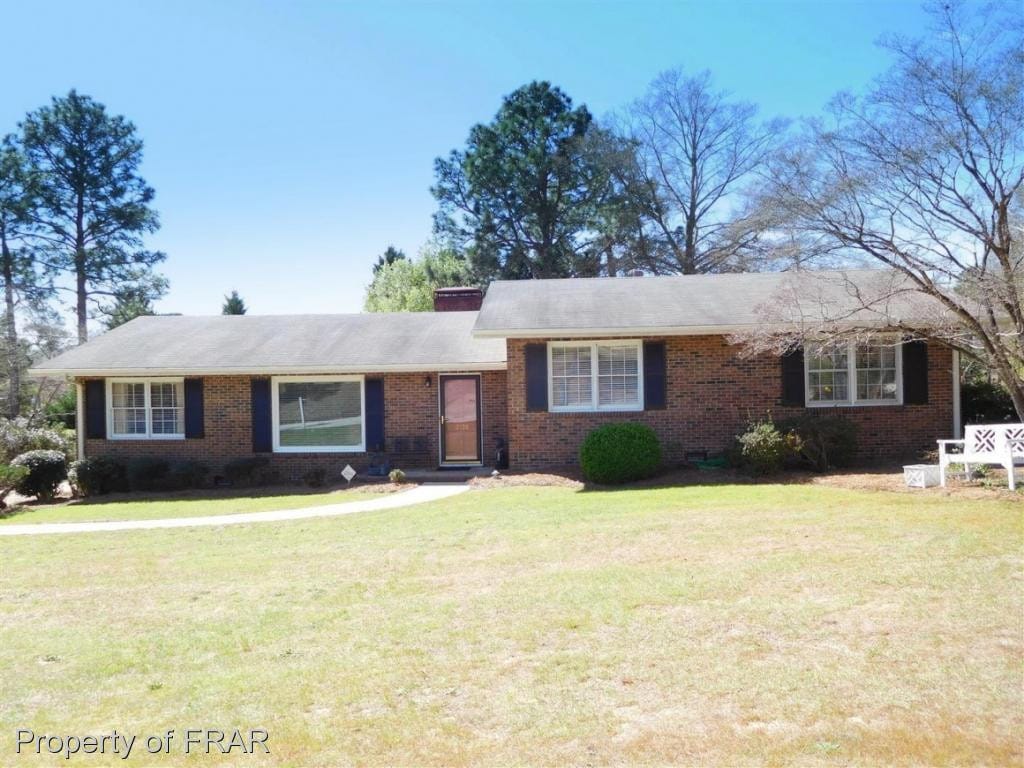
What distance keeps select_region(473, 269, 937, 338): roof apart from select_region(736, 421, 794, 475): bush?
1974 mm

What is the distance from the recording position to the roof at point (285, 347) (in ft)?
51.8

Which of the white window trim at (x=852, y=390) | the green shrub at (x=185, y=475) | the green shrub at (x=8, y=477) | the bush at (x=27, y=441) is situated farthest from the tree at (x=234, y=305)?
the white window trim at (x=852, y=390)

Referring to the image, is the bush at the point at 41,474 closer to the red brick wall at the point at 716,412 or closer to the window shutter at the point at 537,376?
the red brick wall at the point at 716,412

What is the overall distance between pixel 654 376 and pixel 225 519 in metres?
8.07

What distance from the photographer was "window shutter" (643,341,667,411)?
14492 mm

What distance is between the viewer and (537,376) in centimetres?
1454

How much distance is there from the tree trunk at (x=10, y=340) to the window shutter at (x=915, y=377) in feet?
93.0

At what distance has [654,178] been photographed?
3325 cm

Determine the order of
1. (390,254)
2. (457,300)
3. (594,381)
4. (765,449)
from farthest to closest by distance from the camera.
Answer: (390,254), (457,300), (594,381), (765,449)

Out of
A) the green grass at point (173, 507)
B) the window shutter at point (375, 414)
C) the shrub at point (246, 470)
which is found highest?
the window shutter at point (375, 414)

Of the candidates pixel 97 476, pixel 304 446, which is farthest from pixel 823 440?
pixel 97 476

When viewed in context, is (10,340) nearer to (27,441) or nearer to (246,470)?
(27,441)

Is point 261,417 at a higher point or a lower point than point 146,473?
higher

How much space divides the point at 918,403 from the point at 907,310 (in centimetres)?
239
